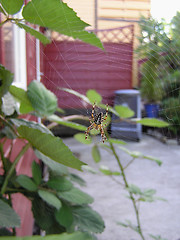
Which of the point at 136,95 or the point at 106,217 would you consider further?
the point at 136,95

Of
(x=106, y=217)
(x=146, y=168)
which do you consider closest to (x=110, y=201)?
(x=106, y=217)

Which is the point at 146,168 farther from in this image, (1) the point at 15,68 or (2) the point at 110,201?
(1) the point at 15,68

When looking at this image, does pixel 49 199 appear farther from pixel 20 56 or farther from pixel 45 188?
pixel 20 56

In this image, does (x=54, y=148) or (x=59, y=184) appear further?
(x=59, y=184)

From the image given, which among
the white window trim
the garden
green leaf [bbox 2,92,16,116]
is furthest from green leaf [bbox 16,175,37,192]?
the white window trim

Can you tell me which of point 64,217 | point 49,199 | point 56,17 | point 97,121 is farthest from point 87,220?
point 56,17

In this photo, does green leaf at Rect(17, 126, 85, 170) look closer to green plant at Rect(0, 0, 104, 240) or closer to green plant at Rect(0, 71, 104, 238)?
green plant at Rect(0, 0, 104, 240)
